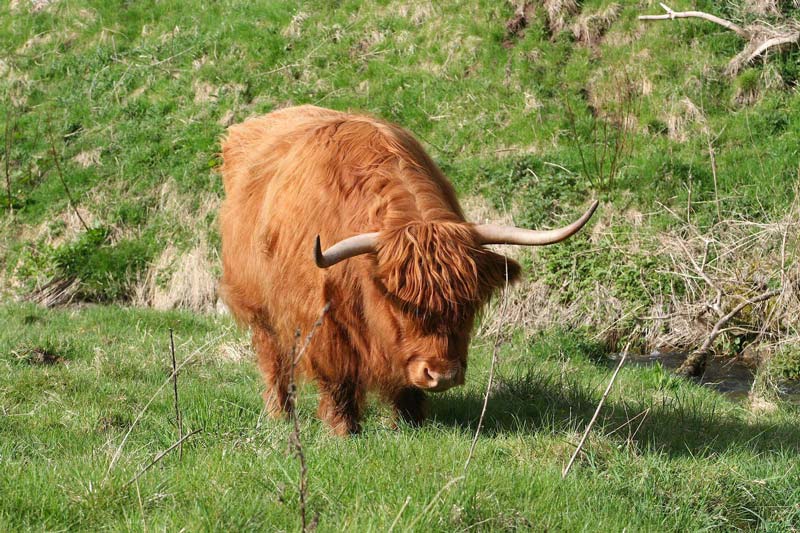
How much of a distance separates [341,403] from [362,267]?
88cm

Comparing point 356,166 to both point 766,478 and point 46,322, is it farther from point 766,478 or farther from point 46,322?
point 46,322

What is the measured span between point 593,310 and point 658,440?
464 centimetres

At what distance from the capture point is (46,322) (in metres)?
9.40

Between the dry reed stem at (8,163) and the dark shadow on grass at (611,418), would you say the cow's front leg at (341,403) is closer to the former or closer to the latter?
the dark shadow on grass at (611,418)

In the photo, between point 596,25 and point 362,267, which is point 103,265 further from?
point 362,267

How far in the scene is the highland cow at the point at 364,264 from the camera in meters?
4.85

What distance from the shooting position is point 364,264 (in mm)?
5055

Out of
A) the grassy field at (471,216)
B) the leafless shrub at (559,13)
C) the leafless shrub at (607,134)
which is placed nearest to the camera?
the grassy field at (471,216)

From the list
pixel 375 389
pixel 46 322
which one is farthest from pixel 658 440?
pixel 46 322

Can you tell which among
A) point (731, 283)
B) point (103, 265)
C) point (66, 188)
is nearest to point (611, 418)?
point (731, 283)

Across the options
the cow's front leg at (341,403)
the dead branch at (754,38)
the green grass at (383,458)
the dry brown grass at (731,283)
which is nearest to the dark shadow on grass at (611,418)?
the green grass at (383,458)

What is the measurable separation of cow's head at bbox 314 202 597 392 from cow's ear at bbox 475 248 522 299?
0.11ft

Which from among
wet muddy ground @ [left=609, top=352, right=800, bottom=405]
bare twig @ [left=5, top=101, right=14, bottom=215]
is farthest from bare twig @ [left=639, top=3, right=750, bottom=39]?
bare twig @ [left=5, top=101, right=14, bottom=215]

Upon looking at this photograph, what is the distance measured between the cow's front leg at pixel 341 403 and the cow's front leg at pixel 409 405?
8.7 inches
